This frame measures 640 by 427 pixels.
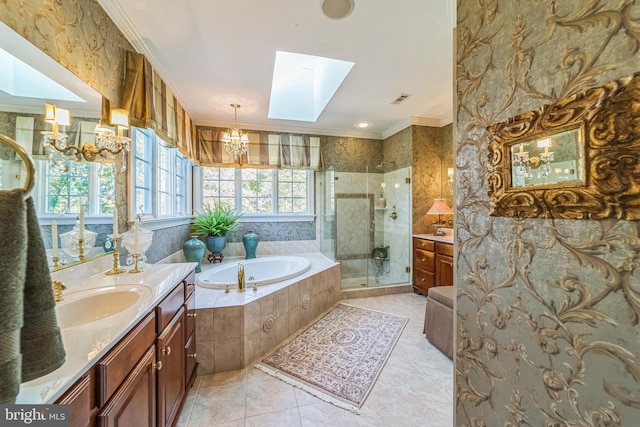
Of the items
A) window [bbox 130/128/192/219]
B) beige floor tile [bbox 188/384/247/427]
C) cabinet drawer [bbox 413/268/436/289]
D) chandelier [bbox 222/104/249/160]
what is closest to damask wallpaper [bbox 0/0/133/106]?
window [bbox 130/128/192/219]

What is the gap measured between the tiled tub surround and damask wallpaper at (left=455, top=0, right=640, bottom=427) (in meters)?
1.62

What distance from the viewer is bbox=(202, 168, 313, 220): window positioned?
3906 millimetres

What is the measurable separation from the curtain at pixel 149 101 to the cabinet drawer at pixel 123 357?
1595 millimetres

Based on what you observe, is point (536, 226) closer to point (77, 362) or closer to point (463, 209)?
point (463, 209)

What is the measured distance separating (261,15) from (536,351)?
7.39ft

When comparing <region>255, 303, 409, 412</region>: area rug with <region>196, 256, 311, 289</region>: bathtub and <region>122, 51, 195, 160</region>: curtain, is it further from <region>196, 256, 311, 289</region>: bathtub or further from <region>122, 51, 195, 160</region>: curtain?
<region>122, 51, 195, 160</region>: curtain

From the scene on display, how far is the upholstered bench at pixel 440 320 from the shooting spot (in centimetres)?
209

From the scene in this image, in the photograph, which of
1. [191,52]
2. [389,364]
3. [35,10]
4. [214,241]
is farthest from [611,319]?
[214,241]

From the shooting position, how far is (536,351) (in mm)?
604

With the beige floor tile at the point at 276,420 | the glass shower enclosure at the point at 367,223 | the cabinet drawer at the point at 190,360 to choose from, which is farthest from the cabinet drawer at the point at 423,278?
the cabinet drawer at the point at 190,360

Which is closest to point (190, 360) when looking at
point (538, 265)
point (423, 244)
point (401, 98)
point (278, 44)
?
point (538, 265)

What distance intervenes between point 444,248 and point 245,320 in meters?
2.47

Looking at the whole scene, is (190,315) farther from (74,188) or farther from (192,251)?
(192,251)

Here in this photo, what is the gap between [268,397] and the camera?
5.47ft
